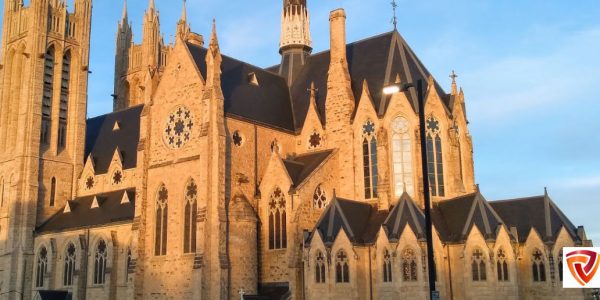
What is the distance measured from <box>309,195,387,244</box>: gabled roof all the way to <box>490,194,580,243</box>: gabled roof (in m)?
6.73

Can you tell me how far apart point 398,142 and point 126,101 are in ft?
132

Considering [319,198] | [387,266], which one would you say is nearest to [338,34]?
[319,198]

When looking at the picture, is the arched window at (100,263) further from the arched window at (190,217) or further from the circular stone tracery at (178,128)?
the circular stone tracery at (178,128)

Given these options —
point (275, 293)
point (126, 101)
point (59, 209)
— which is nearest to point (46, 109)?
point (59, 209)

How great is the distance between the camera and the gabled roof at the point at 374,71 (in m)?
42.0

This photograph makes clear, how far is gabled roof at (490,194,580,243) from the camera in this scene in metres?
33.6

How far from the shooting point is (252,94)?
44219 mm

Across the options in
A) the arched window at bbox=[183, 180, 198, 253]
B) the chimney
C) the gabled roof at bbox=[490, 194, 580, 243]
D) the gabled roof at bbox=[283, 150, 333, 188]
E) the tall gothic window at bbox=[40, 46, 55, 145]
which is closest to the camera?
the gabled roof at bbox=[490, 194, 580, 243]

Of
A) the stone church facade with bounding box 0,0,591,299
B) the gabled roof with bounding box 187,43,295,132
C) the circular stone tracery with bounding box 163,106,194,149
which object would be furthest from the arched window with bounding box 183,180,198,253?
the gabled roof with bounding box 187,43,295,132

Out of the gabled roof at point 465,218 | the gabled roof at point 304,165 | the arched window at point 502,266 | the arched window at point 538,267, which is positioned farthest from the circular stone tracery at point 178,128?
the arched window at point 538,267

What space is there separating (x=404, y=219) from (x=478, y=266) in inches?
171

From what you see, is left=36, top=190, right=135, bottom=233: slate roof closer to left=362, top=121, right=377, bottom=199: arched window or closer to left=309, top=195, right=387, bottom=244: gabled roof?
left=309, top=195, right=387, bottom=244: gabled roof

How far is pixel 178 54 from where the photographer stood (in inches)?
1704

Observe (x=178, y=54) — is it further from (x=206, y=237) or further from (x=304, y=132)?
(x=206, y=237)
